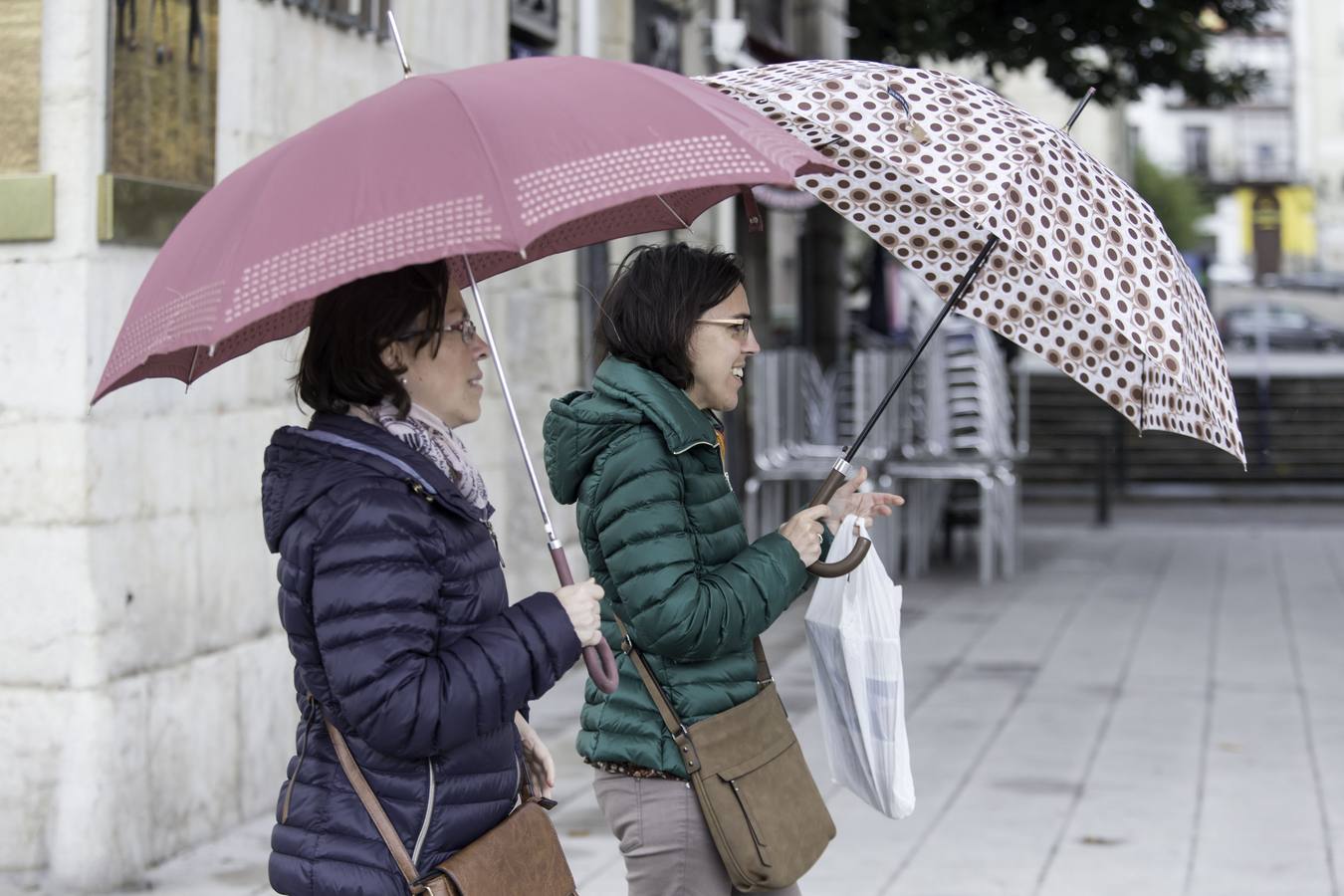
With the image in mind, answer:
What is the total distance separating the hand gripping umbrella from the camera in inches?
123

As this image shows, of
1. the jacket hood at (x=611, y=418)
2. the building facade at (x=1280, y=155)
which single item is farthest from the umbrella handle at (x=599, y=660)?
the building facade at (x=1280, y=155)

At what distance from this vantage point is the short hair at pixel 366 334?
2.47 m

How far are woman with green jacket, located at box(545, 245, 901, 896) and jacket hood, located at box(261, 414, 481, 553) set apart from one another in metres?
0.50

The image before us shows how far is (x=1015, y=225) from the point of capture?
3.09 m

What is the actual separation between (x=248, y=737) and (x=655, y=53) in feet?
19.0

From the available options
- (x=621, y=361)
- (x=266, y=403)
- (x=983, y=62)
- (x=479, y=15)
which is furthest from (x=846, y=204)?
(x=983, y=62)

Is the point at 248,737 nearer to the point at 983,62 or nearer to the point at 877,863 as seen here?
the point at 877,863

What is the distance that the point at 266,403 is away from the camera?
238 inches

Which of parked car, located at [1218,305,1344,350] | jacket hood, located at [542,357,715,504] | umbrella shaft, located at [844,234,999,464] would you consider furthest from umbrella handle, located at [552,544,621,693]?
parked car, located at [1218,305,1344,350]

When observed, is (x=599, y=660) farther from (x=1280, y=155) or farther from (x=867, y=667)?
(x=1280, y=155)

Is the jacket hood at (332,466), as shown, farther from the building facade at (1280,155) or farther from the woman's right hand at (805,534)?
the building facade at (1280,155)

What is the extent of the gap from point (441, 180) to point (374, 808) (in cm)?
82

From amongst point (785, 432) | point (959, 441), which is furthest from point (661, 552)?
point (959, 441)

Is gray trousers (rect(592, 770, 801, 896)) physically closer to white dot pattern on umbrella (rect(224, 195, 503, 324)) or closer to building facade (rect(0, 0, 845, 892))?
white dot pattern on umbrella (rect(224, 195, 503, 324))
